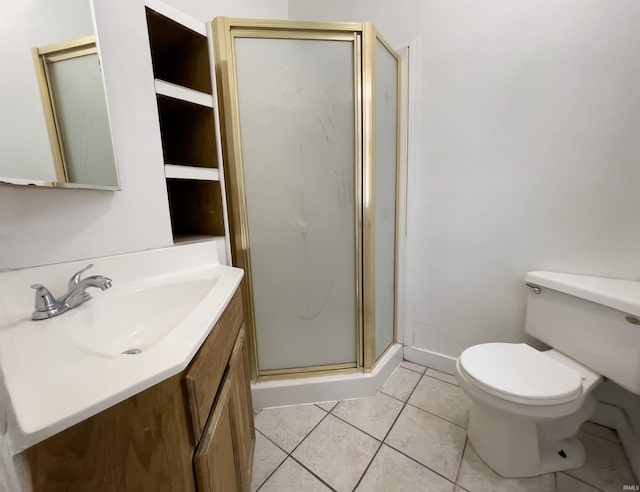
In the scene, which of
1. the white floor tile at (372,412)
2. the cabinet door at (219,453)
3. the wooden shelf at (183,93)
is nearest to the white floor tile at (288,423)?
the white floor tile at (372,412)

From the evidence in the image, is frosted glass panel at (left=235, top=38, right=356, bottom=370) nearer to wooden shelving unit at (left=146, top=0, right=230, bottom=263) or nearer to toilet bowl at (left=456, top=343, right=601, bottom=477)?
wooden shelving unit at (left=146, top=0, right=230, bottom=263)

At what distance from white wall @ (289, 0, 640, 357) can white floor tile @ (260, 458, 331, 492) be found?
3.34 ft

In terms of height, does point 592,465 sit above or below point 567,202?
below

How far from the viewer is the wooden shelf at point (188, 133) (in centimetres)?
120

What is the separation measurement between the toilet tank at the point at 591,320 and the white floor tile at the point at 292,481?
3.79ft

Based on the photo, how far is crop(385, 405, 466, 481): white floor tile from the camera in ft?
3.52

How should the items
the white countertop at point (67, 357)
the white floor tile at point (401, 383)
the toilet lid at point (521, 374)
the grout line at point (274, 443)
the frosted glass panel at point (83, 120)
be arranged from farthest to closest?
the white floor tile at point (401, 383)
the grout line at point (274, 443)
the toilet lid at point (521, 374)
the frosted glass panel at point (83, 120)
the white countertop at point (67, 357)

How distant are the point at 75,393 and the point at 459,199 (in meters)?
1.63

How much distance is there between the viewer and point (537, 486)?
3.19ft

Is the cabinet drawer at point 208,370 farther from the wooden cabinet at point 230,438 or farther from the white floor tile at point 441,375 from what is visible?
the white floor tile at point 441,375

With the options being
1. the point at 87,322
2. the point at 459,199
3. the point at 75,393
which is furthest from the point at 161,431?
the point at 459,199

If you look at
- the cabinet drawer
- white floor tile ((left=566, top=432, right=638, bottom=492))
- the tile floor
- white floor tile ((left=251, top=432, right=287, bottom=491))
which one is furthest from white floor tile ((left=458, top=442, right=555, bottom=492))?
the cabinet drawer

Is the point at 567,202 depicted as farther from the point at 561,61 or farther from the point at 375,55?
the point at 375,55

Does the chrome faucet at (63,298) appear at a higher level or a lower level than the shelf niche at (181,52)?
lower
